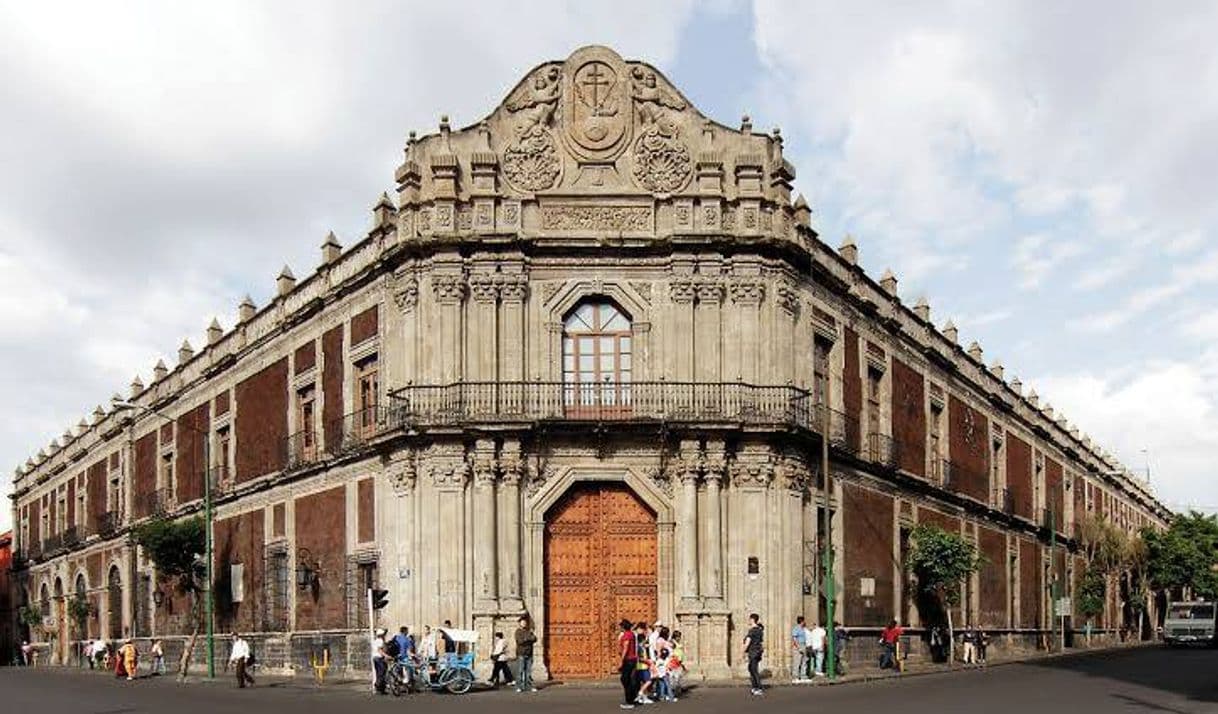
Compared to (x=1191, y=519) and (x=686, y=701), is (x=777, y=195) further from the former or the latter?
(x=1191, y=519)

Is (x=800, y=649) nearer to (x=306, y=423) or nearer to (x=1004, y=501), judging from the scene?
(x=306, y=423)

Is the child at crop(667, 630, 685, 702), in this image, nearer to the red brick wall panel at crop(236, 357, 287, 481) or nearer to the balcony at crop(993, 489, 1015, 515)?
the red brick wall panel at crop(236, 357, 287, 481)

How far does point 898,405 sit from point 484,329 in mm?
15375

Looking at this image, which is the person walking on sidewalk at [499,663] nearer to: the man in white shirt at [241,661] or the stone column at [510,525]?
the stone column at [510,525]

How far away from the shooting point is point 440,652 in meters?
32.3

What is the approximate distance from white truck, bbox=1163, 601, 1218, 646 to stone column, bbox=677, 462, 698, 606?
114 ft

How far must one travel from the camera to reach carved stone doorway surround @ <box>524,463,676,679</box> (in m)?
33.0

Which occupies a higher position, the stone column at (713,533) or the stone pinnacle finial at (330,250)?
the stone pinnacle finial at (330,250)

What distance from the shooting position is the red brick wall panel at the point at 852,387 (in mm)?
39188

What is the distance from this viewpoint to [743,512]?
109ft

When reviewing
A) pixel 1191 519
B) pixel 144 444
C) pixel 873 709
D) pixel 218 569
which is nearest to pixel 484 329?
pixel 873 709

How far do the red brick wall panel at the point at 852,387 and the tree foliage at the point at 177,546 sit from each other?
20.5 meters

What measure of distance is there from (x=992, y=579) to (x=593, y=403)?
2376 centimetres

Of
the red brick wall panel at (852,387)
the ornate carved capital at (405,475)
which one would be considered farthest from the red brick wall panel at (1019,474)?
the ornate carved capital at (405,475)
